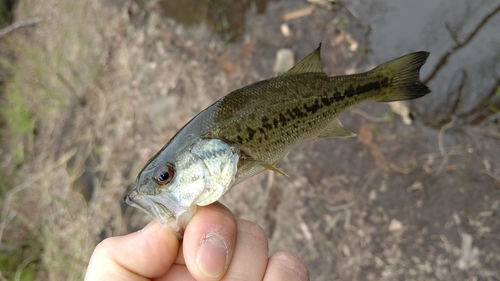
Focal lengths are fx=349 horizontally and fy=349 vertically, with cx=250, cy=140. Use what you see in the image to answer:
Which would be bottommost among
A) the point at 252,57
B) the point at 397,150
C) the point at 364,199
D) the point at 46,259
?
the point at 46,259

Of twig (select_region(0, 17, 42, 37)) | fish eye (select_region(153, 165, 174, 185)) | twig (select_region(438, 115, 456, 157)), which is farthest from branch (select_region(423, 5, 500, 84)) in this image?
twig (select_region(0, 17, 42, 37))

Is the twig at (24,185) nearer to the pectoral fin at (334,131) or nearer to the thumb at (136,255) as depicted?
the thumb at (136,255)

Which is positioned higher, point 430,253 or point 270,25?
point 270,25

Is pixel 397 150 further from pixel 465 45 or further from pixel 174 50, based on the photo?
pixel 174 50

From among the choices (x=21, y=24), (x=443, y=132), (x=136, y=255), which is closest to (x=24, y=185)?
(x=21, y=24)

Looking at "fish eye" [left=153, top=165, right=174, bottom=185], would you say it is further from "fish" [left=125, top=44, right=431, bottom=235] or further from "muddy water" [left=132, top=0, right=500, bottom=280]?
"muddy water" [left=132, top=0, right=500, bottom=280]

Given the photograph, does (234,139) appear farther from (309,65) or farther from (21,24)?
(21,24)

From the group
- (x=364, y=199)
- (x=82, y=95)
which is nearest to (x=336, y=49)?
(x=364, y=199)
